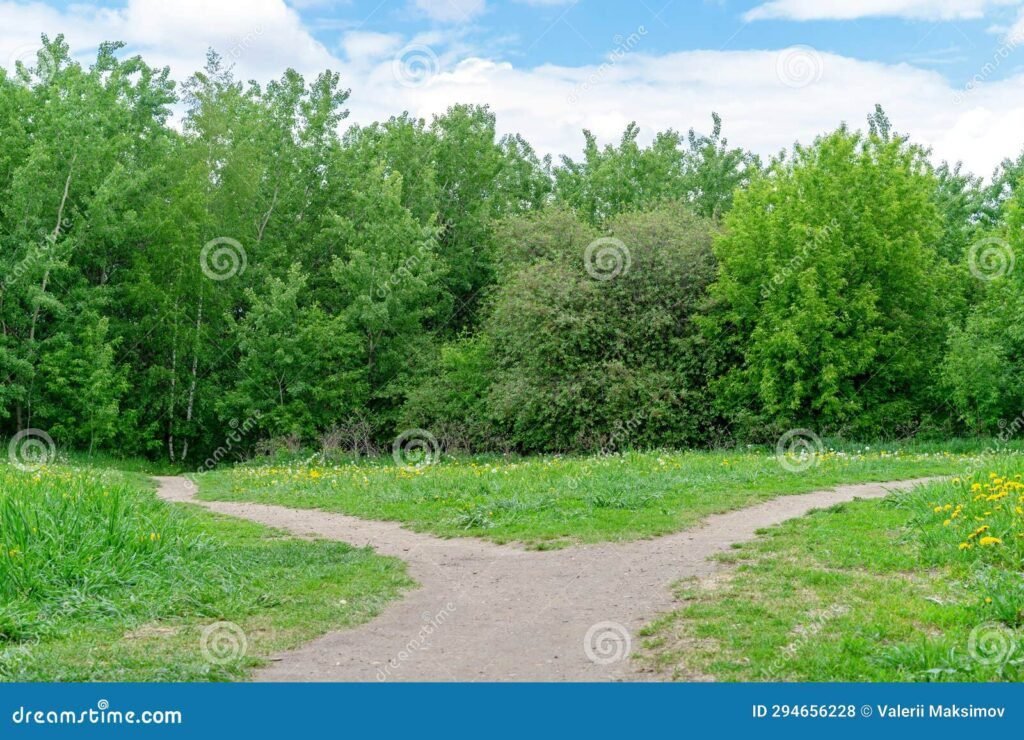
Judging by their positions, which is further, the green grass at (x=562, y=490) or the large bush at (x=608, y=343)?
the large bush at (x=608, y=343)

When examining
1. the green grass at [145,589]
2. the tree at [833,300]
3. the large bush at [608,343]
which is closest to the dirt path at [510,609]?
the green grass at [145,589]

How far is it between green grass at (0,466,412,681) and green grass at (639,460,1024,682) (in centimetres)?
297

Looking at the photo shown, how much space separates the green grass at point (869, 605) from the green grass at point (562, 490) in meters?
2.43

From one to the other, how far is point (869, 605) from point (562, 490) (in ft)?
25.3

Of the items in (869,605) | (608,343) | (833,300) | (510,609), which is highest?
(833,300)

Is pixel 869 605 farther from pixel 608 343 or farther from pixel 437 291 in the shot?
pixel 437 291

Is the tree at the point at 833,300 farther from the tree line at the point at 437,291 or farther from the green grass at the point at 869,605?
the green grass at the point at 869,605

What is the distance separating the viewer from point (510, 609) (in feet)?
27.6

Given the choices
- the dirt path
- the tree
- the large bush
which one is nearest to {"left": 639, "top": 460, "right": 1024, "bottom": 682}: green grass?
the dirt path

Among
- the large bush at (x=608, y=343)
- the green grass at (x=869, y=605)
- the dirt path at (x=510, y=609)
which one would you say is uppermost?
the large bush at (x=608, y=343)

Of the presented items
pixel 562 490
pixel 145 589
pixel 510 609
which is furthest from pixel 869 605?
pixel 562 490

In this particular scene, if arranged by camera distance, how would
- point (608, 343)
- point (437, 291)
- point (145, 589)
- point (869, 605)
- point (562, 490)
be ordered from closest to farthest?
point (869, 605) < point (145, 589) < point (562, 490) < point (608, 343) < point (437, 291)

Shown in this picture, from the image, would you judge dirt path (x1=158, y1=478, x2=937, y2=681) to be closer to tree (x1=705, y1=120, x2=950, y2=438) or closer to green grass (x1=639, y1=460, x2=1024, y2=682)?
green grass (x1=639, y1=460, x2=1024, y2=682)

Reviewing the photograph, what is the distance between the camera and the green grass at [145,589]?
6660mm
